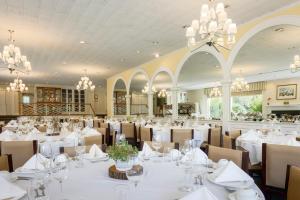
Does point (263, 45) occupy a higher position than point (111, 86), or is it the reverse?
point (263, 45)

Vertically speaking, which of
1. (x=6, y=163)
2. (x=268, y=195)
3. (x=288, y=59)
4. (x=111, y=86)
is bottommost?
(x=268, y=195)

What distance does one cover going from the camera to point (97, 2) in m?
4.55

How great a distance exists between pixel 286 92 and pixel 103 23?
1193 cm

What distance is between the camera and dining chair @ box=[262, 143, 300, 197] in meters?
2.55

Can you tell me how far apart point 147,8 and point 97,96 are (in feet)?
58.5

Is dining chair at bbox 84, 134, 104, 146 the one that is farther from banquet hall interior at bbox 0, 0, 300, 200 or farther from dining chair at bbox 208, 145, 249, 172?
dining chair at bbox 208, 145, 249, 172

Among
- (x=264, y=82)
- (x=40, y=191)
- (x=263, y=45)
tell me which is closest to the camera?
(x=40, y=191)

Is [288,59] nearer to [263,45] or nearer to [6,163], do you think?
[263,45]

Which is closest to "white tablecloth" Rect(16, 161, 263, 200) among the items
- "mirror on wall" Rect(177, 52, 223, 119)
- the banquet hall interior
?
the banquet hall interior

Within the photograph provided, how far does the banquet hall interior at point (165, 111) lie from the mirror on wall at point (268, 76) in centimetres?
6

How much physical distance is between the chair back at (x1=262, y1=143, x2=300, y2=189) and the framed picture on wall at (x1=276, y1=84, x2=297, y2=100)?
12.1m

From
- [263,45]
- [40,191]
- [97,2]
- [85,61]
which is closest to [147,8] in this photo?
[97,2]

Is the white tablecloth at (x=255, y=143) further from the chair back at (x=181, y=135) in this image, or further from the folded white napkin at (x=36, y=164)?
the folded white napkin at (x=36, y=164)

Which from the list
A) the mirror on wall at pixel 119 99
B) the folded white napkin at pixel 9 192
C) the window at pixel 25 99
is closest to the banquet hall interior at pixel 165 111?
the folded white napkin at pixel 9 192
